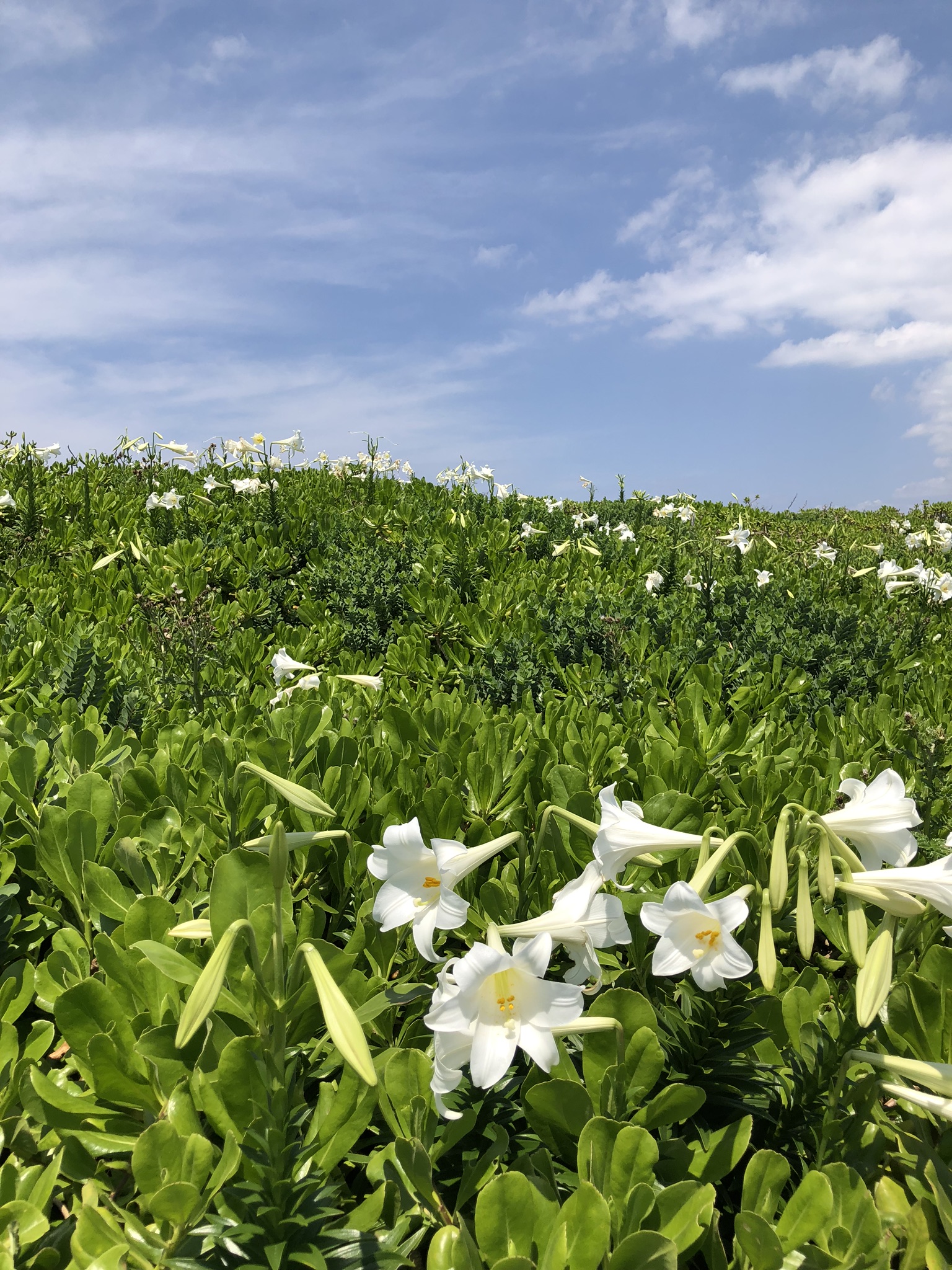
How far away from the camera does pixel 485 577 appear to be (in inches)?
236

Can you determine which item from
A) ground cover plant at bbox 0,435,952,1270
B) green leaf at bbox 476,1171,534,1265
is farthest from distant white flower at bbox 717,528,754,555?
green leaf at bbox 476,1171,534,1265

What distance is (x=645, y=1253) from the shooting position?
112 centimetres

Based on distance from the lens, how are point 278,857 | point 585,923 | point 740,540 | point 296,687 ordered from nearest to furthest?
point 278,857, point 585,923, point 296,687, point 740,540

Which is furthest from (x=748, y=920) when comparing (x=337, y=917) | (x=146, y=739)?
(x=146, y=739)

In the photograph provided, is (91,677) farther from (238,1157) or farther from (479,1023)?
(479,1023)

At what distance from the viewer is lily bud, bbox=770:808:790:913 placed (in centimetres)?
132

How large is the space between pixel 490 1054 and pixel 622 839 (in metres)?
0.43

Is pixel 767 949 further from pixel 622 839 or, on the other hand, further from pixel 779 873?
pixel 622 839

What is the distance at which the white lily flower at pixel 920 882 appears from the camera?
49.7 inches

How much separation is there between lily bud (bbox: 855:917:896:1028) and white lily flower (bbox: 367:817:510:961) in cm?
64

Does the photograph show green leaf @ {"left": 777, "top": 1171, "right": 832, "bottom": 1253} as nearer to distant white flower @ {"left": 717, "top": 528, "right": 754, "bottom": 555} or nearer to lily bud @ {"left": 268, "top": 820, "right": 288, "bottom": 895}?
lily bud @ {"left": 268, "top": 820, "right": 288, "bottom": 895}

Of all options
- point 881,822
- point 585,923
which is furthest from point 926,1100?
point 585,923

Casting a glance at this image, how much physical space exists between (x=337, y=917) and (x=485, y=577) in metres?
4.07

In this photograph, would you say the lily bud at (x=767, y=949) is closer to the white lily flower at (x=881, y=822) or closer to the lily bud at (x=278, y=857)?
the white lily flower at (x=881, y=822)
